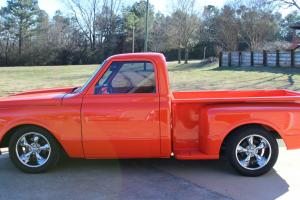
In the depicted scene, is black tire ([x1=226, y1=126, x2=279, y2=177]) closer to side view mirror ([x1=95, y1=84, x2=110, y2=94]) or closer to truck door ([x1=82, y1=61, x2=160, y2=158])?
truck door ([x1=82, y1=61, x2=160, y2=158])

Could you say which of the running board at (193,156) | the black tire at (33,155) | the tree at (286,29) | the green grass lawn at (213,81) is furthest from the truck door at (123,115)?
the tree at (286,29)

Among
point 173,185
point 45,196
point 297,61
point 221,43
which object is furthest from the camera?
point 221,43

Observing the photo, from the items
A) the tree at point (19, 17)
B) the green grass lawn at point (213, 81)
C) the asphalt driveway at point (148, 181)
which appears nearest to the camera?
the asphalt driveway at point (148, 181)

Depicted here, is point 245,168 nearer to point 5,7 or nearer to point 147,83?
point 147,83

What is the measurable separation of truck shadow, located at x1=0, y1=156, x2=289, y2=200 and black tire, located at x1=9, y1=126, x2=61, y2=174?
10cm

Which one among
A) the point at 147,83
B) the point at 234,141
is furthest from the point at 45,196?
the point at 234,141

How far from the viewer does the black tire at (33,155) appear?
577 centimetres

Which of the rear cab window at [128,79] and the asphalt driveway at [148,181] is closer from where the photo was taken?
the asphalt driveway at [148,181]

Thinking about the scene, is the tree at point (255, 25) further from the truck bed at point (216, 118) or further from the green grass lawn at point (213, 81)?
the truck bed at point (216, 118)

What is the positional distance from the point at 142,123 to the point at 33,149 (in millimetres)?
1557

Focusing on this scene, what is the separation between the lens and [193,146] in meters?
5.85

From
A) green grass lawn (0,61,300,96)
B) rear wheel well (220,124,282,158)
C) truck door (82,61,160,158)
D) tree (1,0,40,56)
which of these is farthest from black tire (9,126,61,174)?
tree (1,0,40,56)

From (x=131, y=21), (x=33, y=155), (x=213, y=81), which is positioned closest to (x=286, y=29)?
(x=131, y=21)

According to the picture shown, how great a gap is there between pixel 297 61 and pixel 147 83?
25.8m
